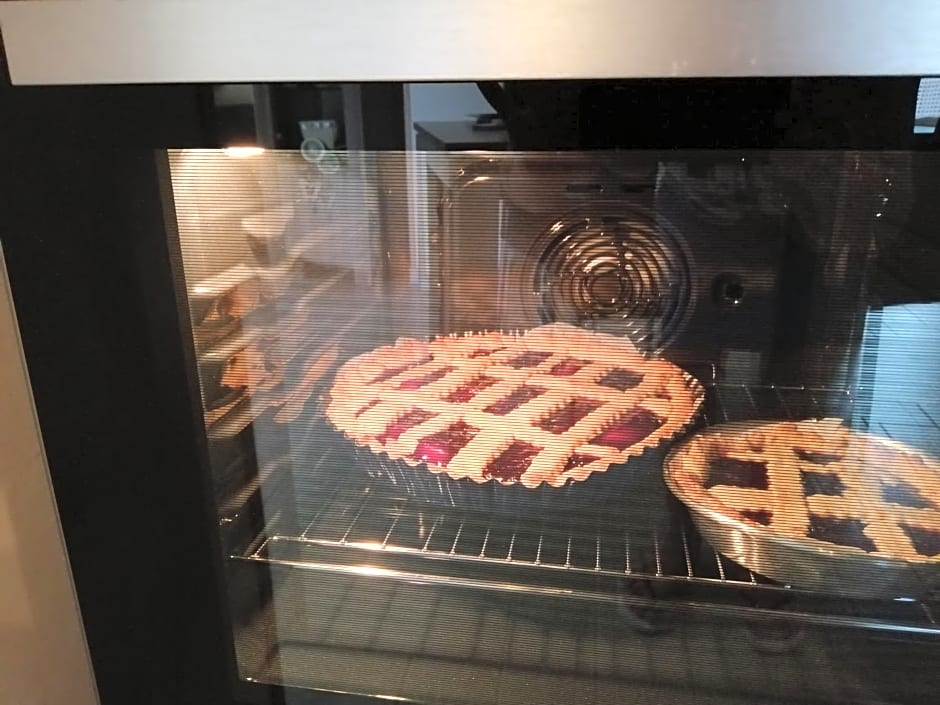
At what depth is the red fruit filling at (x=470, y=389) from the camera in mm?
662

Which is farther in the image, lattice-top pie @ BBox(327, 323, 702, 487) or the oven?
lattice-top pie @ BBox(327, 323, 702, 487)

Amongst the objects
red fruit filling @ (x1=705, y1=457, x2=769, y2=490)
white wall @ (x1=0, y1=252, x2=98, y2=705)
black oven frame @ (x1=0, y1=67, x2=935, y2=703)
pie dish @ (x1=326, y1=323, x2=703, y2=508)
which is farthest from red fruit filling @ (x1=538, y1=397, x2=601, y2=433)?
white wall @ (x1=0, y1=252, x2=98, y2=705)

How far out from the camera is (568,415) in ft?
2.09

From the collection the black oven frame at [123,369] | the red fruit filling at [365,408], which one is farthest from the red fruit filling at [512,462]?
the black oven frame at [123,369]

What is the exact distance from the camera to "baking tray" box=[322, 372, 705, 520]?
62 centimetres

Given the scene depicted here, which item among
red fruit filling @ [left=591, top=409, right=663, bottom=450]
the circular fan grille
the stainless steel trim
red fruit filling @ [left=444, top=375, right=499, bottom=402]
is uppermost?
→ the stainless steel trim

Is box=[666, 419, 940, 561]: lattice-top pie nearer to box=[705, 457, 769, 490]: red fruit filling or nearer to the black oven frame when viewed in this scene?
box=[705, 457, 769, 490]: red fruit filling

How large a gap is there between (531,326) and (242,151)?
0.80 feet

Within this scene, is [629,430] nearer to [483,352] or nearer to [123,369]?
[483,352]

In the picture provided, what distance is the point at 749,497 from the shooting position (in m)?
0.62

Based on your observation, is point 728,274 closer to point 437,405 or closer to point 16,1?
point 437,405

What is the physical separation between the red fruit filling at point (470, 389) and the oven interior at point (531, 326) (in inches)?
2.2

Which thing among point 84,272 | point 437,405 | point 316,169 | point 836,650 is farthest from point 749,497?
point 84,272

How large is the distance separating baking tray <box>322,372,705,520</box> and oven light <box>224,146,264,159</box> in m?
0.20
